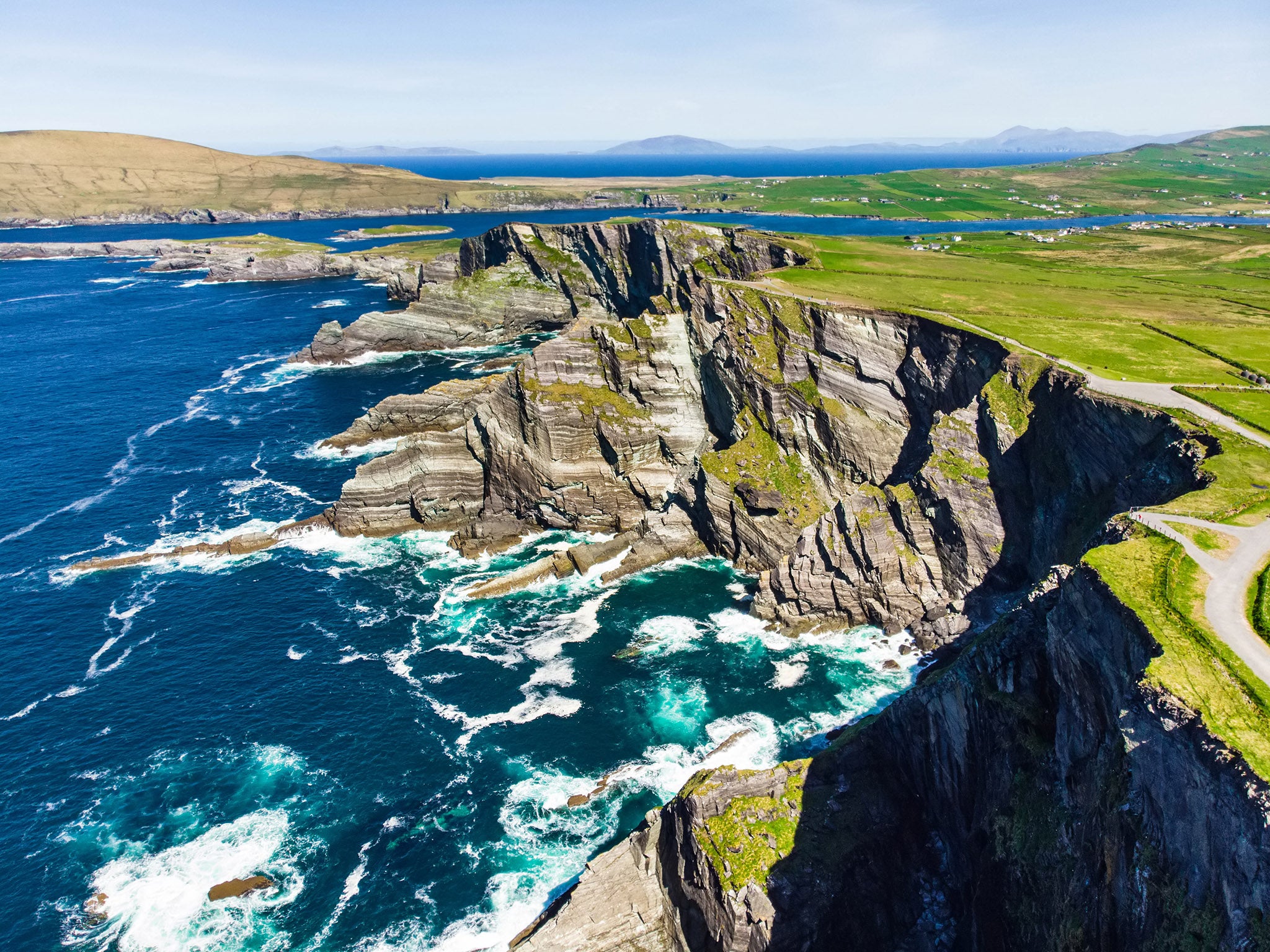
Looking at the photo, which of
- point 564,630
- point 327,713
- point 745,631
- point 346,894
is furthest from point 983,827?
point 327,713

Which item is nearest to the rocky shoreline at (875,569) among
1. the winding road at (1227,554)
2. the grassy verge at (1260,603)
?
the winding road at (1227,554)

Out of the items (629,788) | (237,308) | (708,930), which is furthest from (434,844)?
(237,308)

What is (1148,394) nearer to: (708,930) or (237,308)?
(708,930)

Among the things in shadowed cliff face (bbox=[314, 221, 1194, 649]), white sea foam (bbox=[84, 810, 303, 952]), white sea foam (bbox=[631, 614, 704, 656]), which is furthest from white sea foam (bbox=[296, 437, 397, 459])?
white sea foam (bbox=[84, 810, 303, 952])

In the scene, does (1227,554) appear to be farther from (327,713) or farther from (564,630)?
(327,713)

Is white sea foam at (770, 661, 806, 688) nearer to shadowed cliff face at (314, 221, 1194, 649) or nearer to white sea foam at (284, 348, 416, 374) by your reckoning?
shadowed cliff face at (314, 221, 1194, 649)

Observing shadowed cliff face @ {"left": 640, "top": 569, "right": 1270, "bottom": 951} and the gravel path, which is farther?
the gravel path
